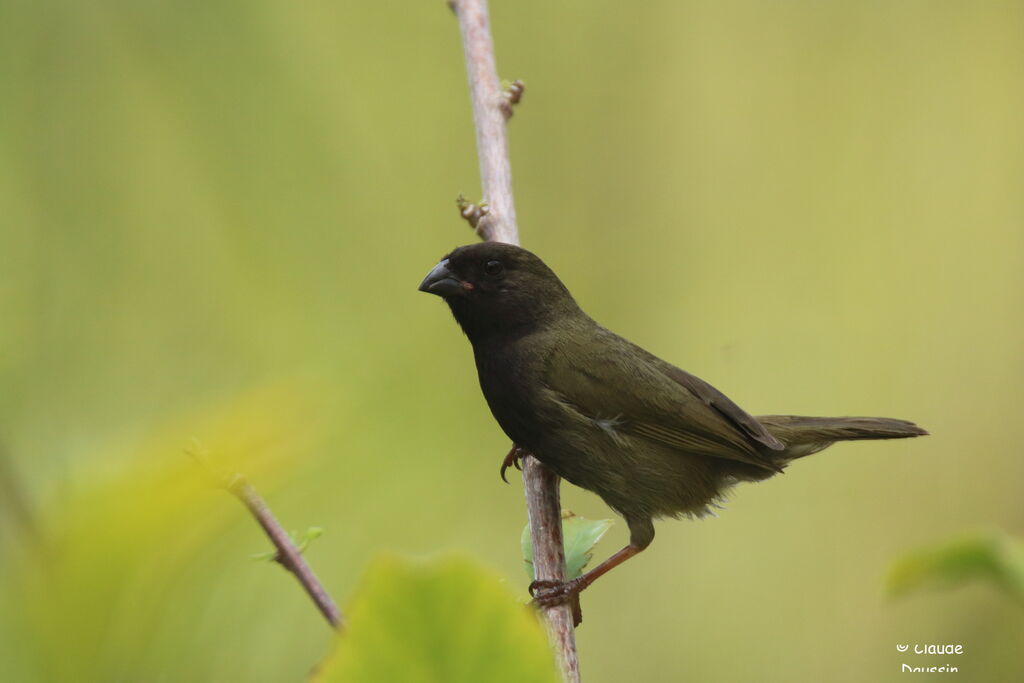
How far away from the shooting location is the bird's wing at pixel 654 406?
11.5 ft

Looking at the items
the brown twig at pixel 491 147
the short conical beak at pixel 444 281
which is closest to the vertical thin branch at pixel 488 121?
the brown twig at pixel 491 147

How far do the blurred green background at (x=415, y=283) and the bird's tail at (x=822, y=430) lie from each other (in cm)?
118

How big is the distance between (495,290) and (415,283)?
92 cm

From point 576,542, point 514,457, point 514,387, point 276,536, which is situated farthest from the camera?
point 514,457

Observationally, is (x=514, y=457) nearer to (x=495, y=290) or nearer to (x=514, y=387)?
(x=514, y=387)

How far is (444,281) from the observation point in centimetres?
349

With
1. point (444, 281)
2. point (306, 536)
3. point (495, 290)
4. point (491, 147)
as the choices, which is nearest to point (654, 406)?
point (495, 290)

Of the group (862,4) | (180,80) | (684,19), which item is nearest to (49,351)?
(180,80)

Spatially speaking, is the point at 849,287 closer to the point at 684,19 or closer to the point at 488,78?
the point at 684,19

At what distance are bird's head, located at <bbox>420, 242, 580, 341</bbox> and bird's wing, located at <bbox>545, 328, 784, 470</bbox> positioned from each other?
0.16 meters

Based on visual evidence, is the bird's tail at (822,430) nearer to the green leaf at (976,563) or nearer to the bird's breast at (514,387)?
the bird's breast at (514,387)

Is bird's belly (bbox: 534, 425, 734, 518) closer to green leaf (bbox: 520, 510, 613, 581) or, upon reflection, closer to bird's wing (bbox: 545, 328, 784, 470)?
bird's wing (bbox: 545, 328, 784, 470)

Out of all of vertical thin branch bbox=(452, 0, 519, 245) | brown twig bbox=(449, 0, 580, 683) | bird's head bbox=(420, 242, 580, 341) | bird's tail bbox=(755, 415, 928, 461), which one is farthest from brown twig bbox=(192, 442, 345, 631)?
bird's tail bbox=(755, 415, 928, 461)

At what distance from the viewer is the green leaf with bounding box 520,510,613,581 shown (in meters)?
2.03
